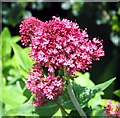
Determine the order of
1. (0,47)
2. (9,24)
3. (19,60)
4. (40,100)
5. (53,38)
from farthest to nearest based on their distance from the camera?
(9,24), (0,47), (19,60), (40,100), (53,38)

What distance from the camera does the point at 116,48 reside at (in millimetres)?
3215

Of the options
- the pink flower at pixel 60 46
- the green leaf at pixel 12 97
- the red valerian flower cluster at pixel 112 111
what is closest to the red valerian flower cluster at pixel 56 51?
A: the pink flower at pixel 60 46

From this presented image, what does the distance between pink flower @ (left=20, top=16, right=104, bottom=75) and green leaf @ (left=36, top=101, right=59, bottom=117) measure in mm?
198

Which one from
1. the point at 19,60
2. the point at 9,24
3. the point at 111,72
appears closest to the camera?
the point at 19,60

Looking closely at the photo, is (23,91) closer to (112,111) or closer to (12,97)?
(12,97)

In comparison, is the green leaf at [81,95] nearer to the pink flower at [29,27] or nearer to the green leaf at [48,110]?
the green leaf at [48,110]

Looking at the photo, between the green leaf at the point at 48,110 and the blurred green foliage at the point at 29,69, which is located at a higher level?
the blurred green foliage at the point at 29,69

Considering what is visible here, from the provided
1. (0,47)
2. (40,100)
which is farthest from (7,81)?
(40,100)

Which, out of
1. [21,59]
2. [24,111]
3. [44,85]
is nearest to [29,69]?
[21,59]

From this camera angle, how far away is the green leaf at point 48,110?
4.68 ft

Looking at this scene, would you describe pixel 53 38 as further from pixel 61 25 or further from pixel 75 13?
pixel 75 13

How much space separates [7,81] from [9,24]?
1.03m

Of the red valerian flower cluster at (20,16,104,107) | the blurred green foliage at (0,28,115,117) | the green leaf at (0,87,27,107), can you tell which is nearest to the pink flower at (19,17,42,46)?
the red valerian flower cluster at (20,16,104,107)

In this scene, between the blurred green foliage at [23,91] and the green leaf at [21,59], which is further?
the green leaf at [21,59]
